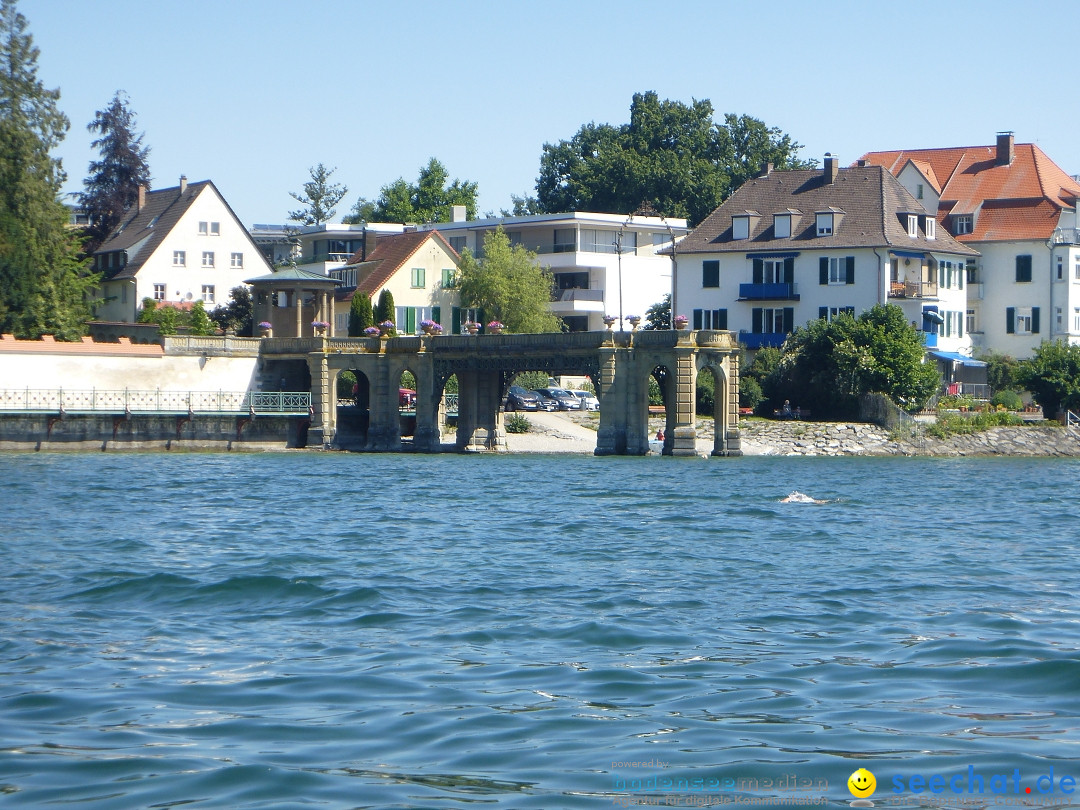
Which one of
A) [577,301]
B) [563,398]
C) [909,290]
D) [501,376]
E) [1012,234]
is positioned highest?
[1012,234]

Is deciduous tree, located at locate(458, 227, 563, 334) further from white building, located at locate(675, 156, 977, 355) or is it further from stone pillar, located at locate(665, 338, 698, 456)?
stone pillar, located at locate(665, 338, 698, 456)

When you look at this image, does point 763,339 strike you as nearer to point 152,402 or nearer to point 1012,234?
point 1012,234

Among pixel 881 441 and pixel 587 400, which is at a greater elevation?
pixel 587 400

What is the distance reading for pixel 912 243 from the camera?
82250 mm

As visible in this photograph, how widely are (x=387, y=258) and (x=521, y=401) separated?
67.6 feet

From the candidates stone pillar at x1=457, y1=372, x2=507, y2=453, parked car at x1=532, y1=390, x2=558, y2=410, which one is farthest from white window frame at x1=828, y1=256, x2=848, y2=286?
stone pillar at x1=457, y1=372, x2=507, y2=453

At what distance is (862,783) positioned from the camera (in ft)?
42.3

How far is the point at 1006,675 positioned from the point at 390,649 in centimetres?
778

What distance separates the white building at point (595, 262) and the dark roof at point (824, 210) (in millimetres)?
12742

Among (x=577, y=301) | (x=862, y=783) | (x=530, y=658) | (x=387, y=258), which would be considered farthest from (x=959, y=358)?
(x=862, y=783)

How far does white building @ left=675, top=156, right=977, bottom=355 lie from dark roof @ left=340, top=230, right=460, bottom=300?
62.6 ft

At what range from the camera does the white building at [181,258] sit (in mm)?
97875

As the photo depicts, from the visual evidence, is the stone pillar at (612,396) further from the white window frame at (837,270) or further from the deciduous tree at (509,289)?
the deciduous tree at (509,289)

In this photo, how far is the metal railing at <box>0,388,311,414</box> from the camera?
69.3 metres
